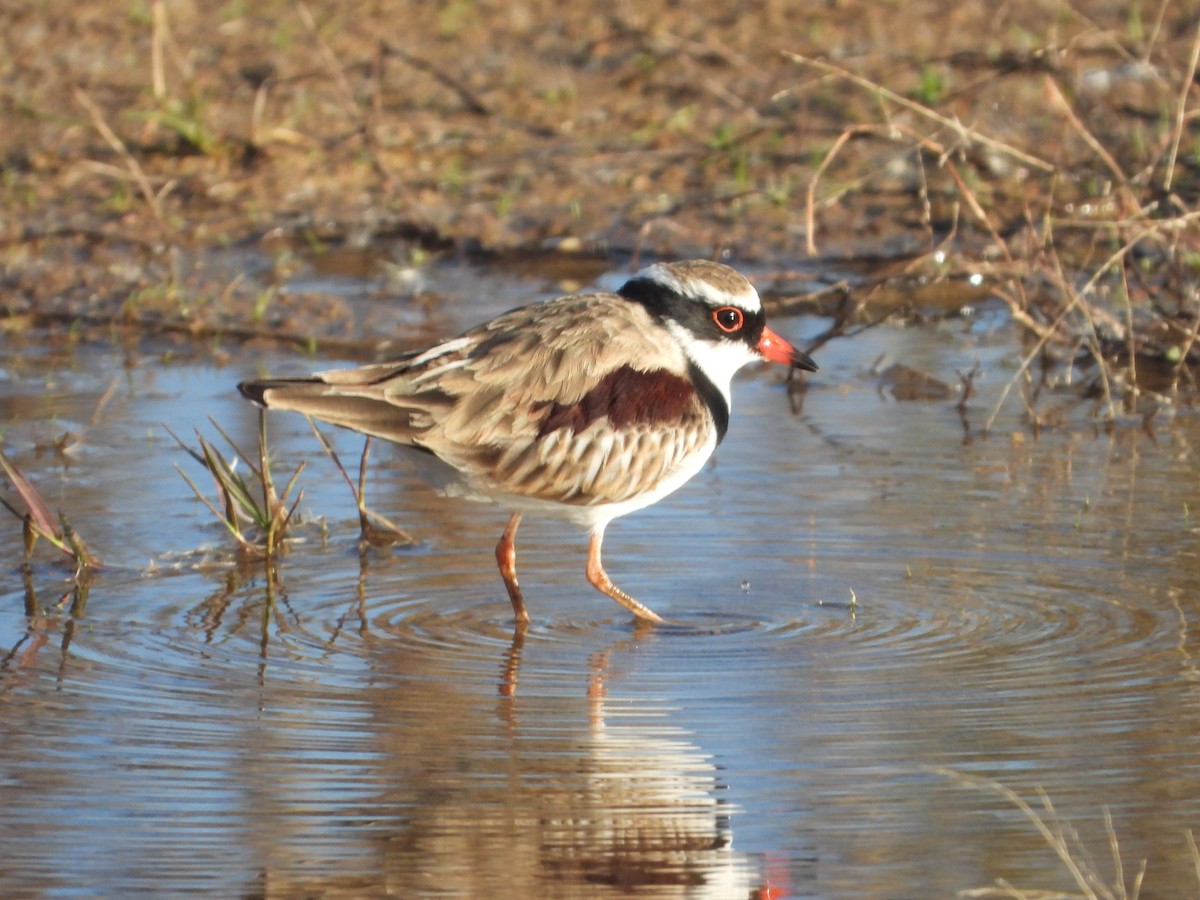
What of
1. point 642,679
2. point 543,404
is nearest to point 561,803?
point 642,679

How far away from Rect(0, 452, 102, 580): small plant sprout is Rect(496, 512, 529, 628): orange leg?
55.8 inches

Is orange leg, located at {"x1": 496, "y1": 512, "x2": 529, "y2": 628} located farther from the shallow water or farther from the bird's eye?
the bird's eye

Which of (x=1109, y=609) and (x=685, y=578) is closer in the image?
(x=1109, y=609)

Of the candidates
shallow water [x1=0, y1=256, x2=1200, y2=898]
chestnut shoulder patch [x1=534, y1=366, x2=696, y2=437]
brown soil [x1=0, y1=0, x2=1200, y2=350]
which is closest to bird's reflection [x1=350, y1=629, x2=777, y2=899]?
shallow water [x1=0, y1=256, x2=1200, y2=898]

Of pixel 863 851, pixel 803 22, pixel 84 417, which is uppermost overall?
pixel 803 22

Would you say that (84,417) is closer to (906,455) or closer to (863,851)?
(906,455)

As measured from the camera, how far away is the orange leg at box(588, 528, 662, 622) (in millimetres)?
6773

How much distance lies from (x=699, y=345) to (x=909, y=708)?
196 cm

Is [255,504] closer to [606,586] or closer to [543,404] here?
[543,404]

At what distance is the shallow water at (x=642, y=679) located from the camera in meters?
4.68

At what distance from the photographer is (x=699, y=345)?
7234mm

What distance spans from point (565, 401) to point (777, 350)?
1.02 meters

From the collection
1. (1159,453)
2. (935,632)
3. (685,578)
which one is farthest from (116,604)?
(1159,453)

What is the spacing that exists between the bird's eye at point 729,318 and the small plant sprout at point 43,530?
2.30 metres
